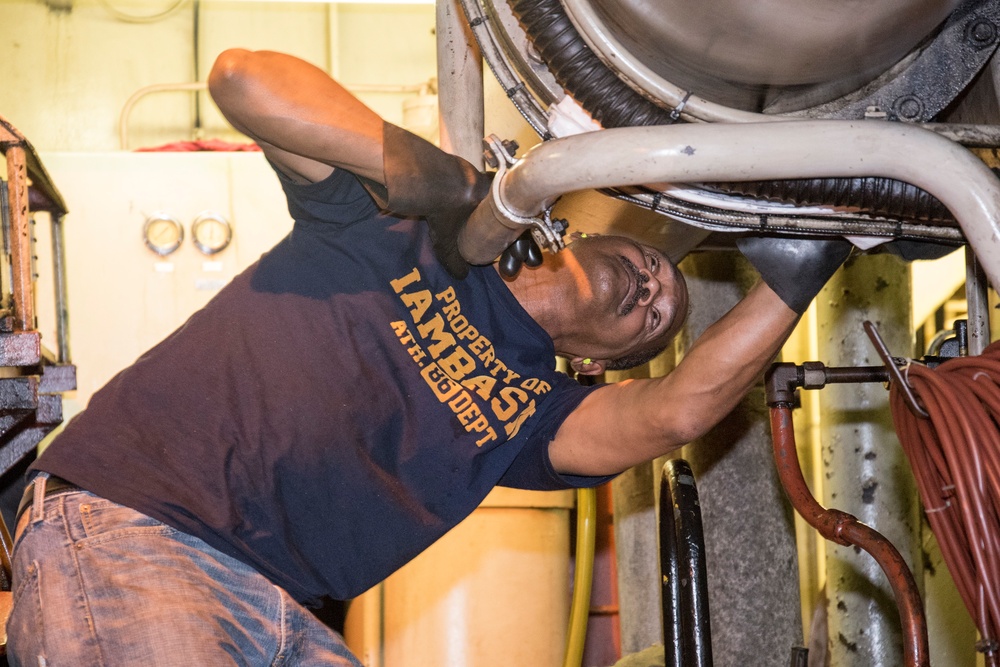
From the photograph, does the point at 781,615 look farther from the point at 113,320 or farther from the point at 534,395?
the point at 113,320

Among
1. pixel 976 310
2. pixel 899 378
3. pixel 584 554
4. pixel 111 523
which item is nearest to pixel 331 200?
pixel 111 523

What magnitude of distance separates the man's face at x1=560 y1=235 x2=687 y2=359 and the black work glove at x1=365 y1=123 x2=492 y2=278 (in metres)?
0.54

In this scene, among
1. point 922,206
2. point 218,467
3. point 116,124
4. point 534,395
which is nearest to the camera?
point 922,206

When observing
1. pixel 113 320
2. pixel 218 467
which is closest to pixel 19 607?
pixel 218 467

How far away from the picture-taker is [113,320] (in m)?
2.93

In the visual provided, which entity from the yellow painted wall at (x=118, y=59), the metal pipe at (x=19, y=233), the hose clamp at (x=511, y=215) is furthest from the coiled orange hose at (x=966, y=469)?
the yellow painted wall at (x=118, y=59)

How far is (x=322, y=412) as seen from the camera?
4.79ft

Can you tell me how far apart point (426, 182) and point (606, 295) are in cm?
66

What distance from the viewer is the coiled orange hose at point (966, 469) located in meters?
1.19

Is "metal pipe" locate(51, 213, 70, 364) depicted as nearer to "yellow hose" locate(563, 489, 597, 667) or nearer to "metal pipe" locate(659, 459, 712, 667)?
"yellow hose" locate(563, 489, 597, 667)

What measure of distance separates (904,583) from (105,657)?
103cm

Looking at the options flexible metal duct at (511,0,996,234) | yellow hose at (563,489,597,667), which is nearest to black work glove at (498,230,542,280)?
flexible metal duct at (511,0,996,234)

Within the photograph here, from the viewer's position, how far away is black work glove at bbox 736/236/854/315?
1347 mm

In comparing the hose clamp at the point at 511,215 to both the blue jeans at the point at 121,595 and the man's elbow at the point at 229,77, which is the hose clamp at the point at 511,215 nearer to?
the man's elbow at the point at 229,77
